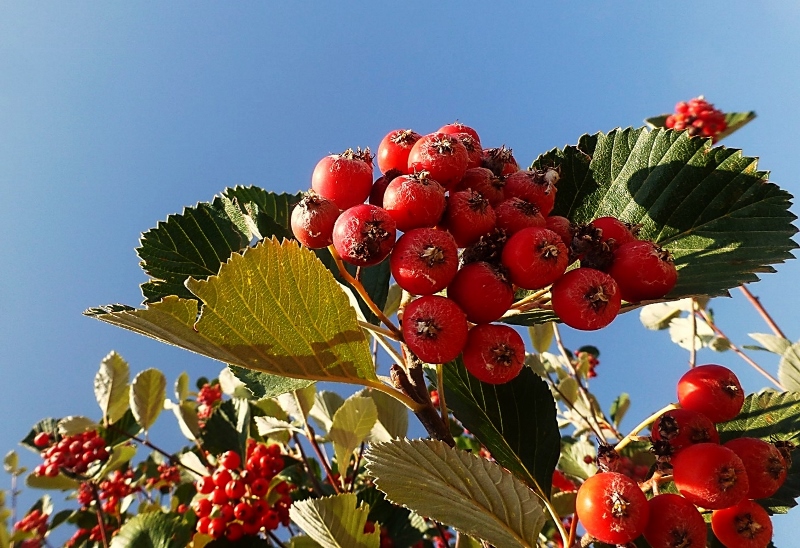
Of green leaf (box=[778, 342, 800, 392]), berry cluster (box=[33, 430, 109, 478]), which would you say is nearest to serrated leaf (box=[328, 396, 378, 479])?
green leaf (box=[778, 342, 800, 392])

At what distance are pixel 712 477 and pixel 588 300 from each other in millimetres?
512

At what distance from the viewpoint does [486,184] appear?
153cm

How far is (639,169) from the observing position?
180 cm

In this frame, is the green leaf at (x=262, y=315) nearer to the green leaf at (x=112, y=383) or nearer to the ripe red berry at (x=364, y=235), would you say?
the ripe red berry at (x=364, y=235)

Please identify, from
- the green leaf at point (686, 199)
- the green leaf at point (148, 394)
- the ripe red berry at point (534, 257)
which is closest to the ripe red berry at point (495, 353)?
the ripe red berry at point (534, 257)

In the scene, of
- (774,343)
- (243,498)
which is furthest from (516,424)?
(774,343)

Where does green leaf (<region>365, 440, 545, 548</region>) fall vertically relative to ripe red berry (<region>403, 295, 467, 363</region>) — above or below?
below

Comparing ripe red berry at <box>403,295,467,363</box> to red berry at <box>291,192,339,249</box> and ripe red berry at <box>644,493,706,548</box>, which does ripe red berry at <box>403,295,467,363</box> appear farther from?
ripe red berry at <box>644,493,706,548</box>

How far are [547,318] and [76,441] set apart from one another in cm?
431

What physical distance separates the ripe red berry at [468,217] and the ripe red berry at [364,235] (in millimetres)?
179

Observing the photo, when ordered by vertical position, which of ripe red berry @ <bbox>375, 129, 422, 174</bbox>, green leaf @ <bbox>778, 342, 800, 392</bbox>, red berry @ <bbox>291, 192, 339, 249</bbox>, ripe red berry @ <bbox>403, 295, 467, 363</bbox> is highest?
ripe red berry @ <bbox>375, 129, 422, 174</bbox>

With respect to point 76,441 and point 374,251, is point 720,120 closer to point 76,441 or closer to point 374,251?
point 374,251

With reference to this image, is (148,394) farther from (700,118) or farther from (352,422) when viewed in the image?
(700,118)

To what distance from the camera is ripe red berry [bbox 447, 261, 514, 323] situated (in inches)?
50.9
